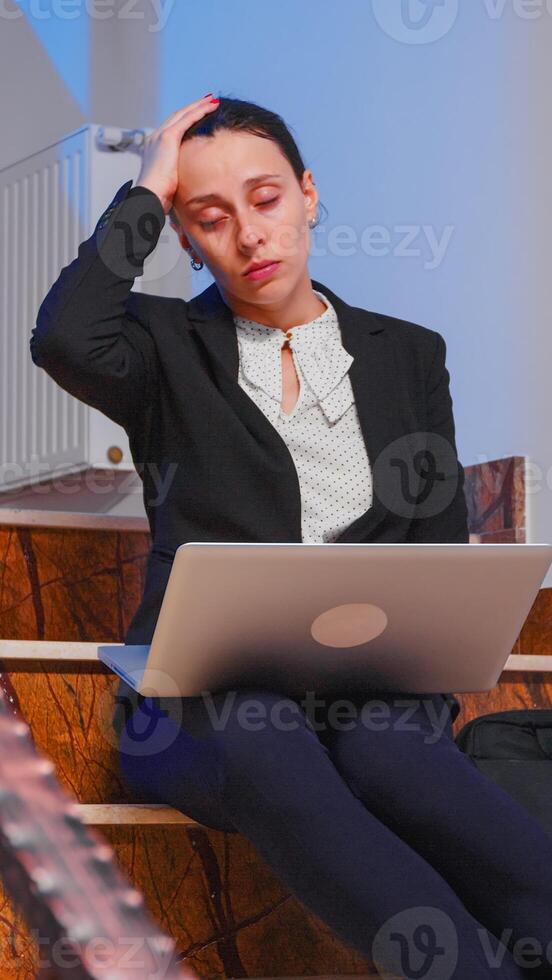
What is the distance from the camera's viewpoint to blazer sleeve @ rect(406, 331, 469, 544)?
1.36 m

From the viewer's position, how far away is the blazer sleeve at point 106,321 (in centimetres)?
127

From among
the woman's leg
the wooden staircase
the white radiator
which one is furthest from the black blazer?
the white radiator

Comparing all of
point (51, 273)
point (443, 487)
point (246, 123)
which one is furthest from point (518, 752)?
point (51, 273)

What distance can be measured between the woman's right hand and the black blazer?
0.07 ft

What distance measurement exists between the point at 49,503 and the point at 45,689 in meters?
1.59

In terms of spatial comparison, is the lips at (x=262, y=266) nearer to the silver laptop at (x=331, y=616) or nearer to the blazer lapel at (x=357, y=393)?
the blazer lapel at (x=357, y=393)

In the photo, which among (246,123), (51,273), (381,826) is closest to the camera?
(381,826)

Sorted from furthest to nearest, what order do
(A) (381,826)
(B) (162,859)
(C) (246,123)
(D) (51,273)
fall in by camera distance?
(D) (51,273) < (C) (246,123) < (B) (162,859) < (A) (381,826)

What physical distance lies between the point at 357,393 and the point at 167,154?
331 millimetres

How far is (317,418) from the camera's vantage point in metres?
1.35

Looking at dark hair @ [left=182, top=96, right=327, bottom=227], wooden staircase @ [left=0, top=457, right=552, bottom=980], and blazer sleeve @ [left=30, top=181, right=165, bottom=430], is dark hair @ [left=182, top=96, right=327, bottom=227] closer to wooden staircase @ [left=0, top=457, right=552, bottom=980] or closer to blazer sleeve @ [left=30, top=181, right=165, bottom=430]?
blazer sleeve @ [left=30, top=181, right=165, bottom=430]

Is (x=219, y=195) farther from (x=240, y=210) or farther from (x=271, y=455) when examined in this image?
(x=271, y=455)

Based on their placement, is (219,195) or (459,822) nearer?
(459,822)

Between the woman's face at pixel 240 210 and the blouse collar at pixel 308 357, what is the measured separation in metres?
0.04
